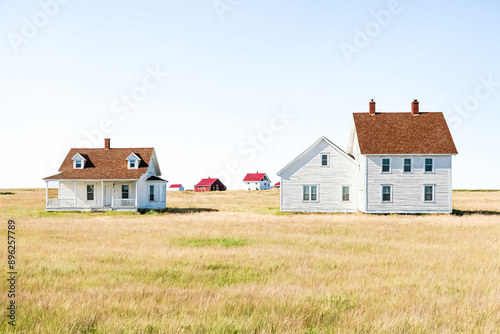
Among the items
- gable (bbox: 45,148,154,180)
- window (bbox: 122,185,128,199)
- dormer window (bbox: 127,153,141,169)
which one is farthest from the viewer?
dormer window (bbox: 127,153,141,169)

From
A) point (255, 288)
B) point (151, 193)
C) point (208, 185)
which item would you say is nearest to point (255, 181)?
point (208, 185)

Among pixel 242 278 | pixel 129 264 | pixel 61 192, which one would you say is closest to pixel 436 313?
pixel 242 278

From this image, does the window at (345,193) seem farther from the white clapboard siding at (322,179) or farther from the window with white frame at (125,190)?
the window with white frame at (125,190)

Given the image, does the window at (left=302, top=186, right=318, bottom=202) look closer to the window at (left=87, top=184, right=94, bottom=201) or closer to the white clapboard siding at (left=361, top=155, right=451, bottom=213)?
the white clapboard siding at (left=361, top=155, right=451, bottom=213)

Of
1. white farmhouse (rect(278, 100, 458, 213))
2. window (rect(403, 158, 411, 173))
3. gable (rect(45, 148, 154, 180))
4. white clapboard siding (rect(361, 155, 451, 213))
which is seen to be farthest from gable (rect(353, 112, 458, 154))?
gable (rect(45, 148, 154, 180))

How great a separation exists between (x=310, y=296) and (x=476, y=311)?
8.80 feet

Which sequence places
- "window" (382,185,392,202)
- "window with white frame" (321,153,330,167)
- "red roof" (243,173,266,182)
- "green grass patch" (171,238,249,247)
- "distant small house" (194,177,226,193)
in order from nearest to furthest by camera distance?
"green grass patch" (171,238,249,247) → "window" (382,185,392,202) → "window with white frame" (321,153,330,167) → "distant small house" (194,177,226,193) → "red roof" (243,173,266,182)

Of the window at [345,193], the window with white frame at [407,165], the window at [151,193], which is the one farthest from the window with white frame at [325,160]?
the window at [151,193]

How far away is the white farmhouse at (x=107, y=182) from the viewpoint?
4125cm

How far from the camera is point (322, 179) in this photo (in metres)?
39.6

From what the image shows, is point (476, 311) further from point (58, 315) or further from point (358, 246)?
point (358, 246)

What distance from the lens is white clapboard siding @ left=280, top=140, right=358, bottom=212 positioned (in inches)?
1555

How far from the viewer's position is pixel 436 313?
274 inches

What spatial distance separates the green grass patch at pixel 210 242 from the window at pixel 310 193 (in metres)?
23.1
